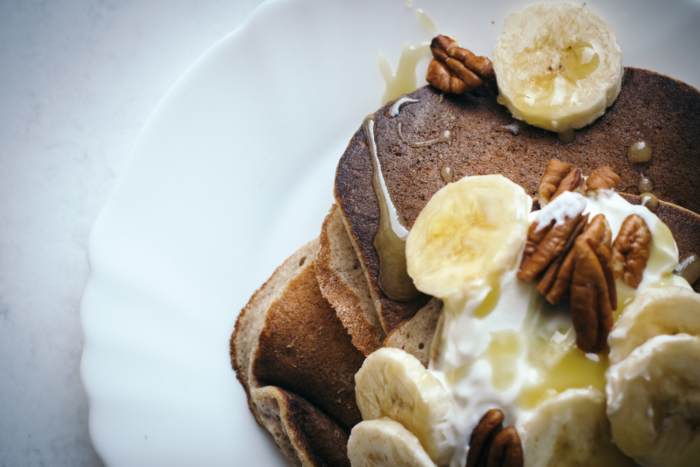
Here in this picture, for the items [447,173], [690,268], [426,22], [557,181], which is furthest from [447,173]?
[690,268]

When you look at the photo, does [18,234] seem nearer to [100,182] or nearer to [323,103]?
[100,182]

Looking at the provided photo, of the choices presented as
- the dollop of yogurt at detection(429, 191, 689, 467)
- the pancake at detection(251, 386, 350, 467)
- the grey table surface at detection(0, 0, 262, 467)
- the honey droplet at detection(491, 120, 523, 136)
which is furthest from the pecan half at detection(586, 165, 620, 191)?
the grey table surface at detection(0, 0, 262, 467)

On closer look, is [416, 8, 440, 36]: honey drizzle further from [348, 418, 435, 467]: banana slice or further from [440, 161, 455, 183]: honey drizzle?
[348, 418, 435, 467]: banana slice

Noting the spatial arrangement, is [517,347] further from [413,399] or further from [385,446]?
[385,446]

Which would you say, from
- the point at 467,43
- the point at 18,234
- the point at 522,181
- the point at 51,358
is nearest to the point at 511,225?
the point at 522,181

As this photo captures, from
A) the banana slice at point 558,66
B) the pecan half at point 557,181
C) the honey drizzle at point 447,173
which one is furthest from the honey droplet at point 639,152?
the honey drizzle at point 447,173

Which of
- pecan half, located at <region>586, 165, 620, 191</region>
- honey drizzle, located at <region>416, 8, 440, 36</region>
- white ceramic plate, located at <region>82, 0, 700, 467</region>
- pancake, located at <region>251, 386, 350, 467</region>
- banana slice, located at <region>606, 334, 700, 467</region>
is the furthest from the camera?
honey drizzle, located at <region>416, 8, 440, 36</region>
